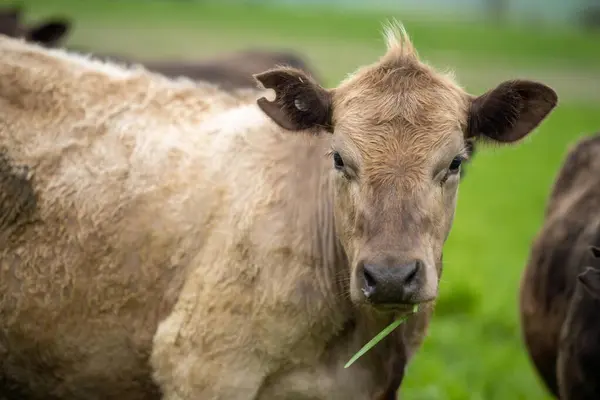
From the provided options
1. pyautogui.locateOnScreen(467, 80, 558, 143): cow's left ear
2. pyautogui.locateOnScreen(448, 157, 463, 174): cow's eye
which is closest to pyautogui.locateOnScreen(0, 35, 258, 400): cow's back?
pyautogui.locateOnScreen(448, 157, 463, 174): cow's eye

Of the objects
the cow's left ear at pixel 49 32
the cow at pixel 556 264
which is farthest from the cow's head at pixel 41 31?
the cow at pixel 556 264

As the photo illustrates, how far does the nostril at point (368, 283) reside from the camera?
4.31 meters

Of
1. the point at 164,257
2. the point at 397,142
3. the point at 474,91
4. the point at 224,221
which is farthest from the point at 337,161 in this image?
the point at 474,91

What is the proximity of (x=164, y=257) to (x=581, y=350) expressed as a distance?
2770 millimetres

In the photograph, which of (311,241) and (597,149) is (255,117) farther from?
(597,149)

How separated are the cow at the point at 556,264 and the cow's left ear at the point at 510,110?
183 centimetres

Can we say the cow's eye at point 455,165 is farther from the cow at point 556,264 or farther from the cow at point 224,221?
the cow at point 556,264

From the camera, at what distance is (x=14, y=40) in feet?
19.7

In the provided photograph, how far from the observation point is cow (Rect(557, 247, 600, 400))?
6.01m

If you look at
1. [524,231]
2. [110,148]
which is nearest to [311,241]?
[110,148]

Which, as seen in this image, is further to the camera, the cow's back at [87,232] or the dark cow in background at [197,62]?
the dark cow in background at [197,62]

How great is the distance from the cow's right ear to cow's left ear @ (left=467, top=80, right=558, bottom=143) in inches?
30.6

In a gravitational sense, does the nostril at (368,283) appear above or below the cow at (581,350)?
above

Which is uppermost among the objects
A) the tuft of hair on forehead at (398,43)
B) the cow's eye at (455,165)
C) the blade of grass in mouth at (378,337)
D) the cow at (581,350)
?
the tuft of hair on forehead at (398,43)
